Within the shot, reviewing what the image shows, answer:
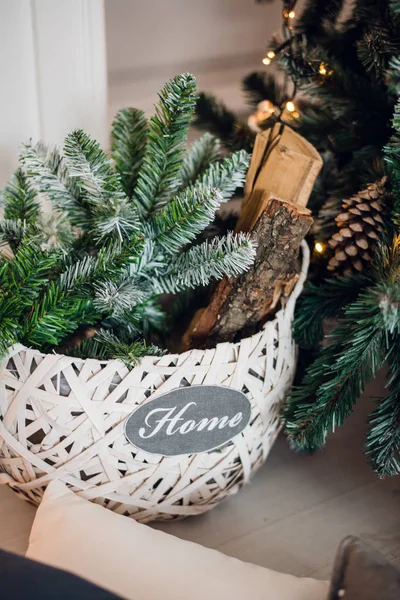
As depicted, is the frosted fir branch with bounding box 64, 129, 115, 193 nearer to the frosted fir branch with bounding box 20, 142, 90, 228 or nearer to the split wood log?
the frosted fir branch with bounding box 20, 142, 90, 228

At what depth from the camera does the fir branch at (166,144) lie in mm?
525

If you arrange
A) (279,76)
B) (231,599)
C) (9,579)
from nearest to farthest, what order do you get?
(9,579) → (231,599) → (279,76)

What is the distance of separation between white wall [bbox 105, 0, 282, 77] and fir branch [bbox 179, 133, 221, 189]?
8.5 inches

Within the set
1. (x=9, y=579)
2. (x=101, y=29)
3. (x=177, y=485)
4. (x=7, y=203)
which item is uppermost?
(x=101, y=29)

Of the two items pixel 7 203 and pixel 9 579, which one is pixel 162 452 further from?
pixel 7 203

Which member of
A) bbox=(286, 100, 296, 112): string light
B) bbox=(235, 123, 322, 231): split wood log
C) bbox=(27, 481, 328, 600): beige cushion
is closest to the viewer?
bbox=(27, 481, 328, 600): beige cushion

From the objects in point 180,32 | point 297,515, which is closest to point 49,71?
point 180,32

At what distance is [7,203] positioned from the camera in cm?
61

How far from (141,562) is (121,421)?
0.40ft

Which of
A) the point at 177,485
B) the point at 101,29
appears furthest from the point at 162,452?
the point at 101,29

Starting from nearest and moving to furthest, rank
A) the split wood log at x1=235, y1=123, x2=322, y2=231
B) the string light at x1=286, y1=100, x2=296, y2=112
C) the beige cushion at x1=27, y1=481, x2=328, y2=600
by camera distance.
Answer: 1. the beige cushion at x1=27, y1=481, x2=328, y2=600
2. the split wood log at x1=235, y1=123, x2=322, y2=231
3. the string light at x1=286, y1=100, x2=296, y2=112

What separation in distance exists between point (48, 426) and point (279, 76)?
0.74 metres

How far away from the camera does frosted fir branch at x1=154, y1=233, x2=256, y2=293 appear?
0.53 m

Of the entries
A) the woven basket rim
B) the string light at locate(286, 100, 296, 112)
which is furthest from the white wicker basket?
the string light at locate(286, 100, 296, 112)
